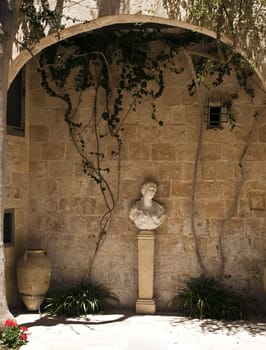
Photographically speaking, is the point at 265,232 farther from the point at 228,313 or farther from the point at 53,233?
the point at 53,233

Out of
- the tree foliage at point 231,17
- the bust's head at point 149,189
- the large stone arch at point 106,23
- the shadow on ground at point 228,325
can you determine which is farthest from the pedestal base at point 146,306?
the tree foliage at point 231,17

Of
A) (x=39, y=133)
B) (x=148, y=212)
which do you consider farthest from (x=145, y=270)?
(x=39, y=133)

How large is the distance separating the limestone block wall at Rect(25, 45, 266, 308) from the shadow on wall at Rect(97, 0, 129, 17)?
5.66ft

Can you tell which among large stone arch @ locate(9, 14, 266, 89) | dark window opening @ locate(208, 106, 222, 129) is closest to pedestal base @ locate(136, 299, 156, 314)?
dark window opening @ locate(208, 106, 222, 129)

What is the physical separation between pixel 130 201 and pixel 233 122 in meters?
1.65

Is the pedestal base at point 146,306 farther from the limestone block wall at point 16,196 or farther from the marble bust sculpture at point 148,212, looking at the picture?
the limestone block wall at point 16,196

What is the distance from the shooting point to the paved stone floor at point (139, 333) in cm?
535

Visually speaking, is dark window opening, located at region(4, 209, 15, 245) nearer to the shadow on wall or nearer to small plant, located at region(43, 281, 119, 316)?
small plant, located at region(43, 281, 119, 316)

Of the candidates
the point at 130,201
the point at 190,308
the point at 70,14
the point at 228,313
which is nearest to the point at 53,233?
the point at 130,201

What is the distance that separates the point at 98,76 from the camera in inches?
282

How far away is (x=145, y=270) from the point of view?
6.88 meters

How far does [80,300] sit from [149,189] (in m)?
1.59

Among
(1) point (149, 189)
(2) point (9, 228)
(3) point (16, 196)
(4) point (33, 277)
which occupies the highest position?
(1) point (149, 189)

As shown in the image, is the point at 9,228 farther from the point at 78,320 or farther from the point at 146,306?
the point at 146,306
